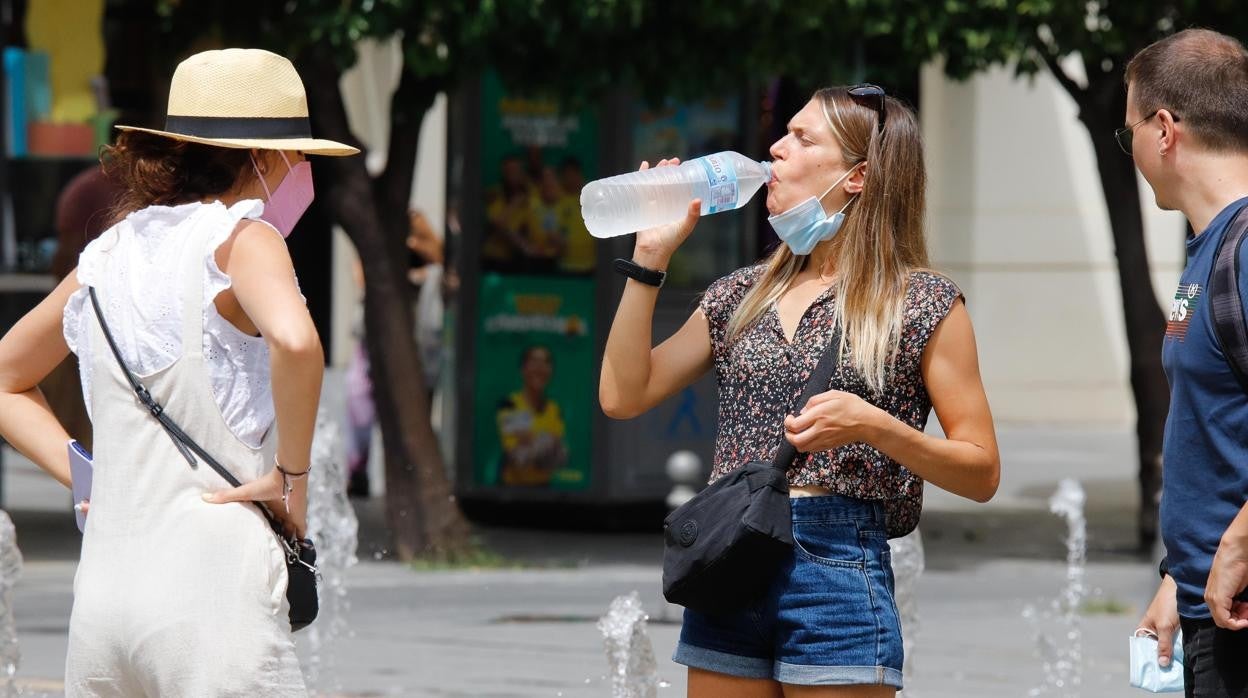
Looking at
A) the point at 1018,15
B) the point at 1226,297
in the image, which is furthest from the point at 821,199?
the point at 1018,15

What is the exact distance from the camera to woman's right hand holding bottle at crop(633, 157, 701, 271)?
331 cm

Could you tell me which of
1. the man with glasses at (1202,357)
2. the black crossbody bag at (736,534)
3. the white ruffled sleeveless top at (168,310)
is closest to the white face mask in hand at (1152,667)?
the man with glasses at (1202,357)

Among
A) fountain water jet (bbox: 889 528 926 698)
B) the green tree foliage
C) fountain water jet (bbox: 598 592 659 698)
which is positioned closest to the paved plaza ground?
fountain water jet (bbox: 889 528 926 698)

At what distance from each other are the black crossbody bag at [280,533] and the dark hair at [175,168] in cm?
21

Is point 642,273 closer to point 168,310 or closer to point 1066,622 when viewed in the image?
point 168,310

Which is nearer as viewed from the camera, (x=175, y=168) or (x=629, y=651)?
(x=175, y=168)

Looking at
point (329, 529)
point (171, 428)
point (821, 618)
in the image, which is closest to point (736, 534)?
point (821, 618)

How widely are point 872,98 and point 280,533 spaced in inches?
50.7

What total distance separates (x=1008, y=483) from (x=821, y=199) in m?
10.2

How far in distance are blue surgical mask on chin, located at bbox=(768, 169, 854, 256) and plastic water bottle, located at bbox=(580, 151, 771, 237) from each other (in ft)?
0.43

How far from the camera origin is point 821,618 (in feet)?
10.2

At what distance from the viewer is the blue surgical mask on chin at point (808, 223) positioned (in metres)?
3.28

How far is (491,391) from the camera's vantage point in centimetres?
1028

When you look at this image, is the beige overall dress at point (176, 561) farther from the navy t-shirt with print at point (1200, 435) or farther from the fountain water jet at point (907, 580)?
the fountain water jet at point (907, 580)
